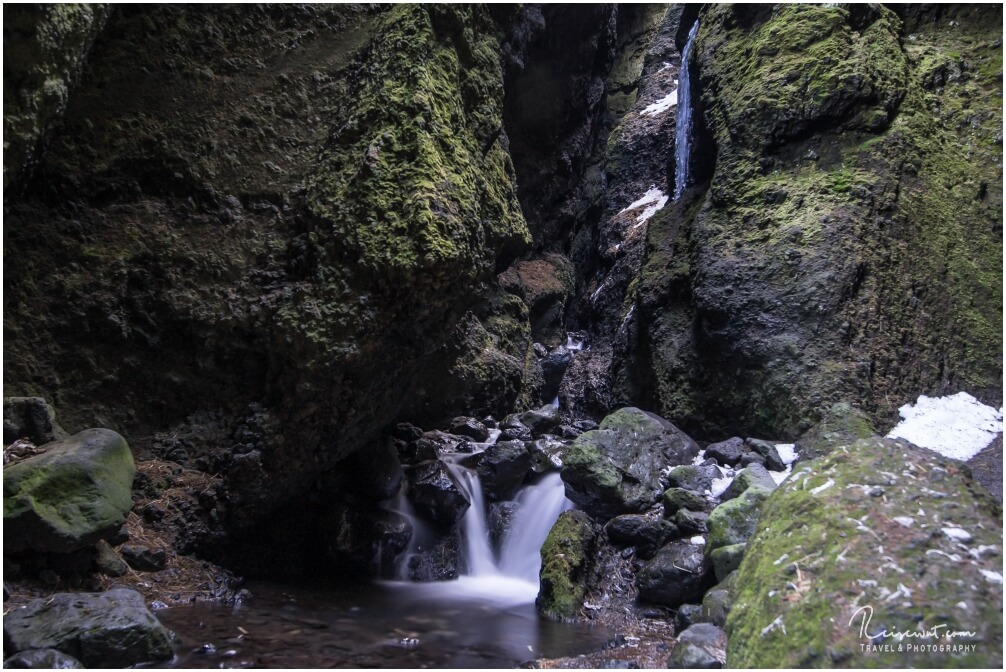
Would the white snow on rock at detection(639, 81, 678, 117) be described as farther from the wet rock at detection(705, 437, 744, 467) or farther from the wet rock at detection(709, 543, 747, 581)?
the wet rock at detection(709, 543, 747, 581)

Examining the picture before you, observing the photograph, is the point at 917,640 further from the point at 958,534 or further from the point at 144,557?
the point at 144,557

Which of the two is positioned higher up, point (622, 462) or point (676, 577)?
point (622, 462)

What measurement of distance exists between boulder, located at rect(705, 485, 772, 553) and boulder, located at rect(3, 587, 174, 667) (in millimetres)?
4035

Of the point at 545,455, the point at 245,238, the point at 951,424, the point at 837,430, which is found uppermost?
the point at 245,238

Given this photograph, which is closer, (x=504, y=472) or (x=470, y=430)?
(x=504, y=472)

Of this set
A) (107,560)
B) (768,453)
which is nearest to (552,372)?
(768,453)

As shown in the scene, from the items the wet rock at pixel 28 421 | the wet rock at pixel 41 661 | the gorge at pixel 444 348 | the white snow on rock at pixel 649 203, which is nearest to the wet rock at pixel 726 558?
the gorge at pixel 444 348

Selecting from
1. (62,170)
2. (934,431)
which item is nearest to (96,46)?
(62,170)

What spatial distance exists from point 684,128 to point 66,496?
11.4 meters

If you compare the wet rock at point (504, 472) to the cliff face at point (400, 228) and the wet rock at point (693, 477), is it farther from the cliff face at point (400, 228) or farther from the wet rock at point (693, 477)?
the wet rock at point (693, 477)

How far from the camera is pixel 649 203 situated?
16109 mm

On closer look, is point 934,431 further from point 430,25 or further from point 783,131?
point 430,25

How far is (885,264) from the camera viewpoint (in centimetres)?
728

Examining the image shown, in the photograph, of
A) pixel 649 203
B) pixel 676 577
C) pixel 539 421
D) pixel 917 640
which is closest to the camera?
pixel 917 640
